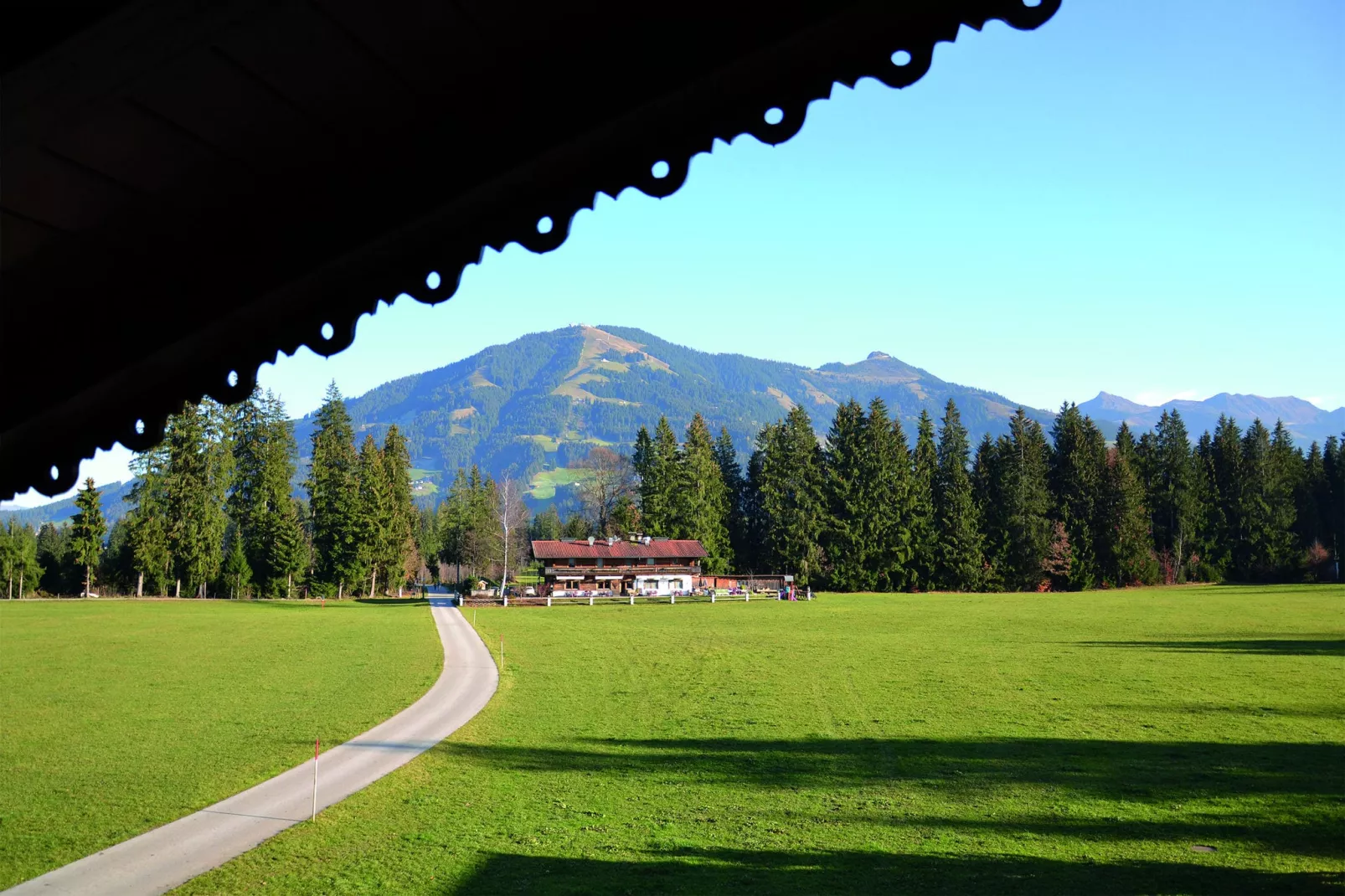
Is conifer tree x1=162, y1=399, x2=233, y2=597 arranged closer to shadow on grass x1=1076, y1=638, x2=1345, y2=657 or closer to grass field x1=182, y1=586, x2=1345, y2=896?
grass field x1=182, y1=586, x2=1345, y2=896

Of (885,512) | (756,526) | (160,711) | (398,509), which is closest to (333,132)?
(160,711)

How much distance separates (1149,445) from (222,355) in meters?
98.0

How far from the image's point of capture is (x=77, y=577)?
70.4 m

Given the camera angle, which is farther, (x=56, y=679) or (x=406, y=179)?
(x=56, y=679)

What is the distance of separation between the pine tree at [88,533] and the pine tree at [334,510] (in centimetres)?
1391

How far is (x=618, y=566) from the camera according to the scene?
70625 mm

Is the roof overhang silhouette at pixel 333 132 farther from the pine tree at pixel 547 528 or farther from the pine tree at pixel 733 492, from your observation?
the pine tree at pixel 547 528

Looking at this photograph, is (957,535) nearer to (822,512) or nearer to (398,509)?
(822,512)

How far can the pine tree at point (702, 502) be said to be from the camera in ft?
265

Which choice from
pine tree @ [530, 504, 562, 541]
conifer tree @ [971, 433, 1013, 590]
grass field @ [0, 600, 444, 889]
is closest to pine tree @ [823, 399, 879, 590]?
conifer tree @ [971, 433, 1013, 590]

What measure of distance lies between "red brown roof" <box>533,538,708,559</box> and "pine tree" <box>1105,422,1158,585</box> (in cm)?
3635

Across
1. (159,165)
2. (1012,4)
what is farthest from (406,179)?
(1012,4)

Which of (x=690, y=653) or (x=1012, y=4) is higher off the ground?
(x=1012, y=4)

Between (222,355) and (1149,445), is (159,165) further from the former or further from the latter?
(1149,445)
